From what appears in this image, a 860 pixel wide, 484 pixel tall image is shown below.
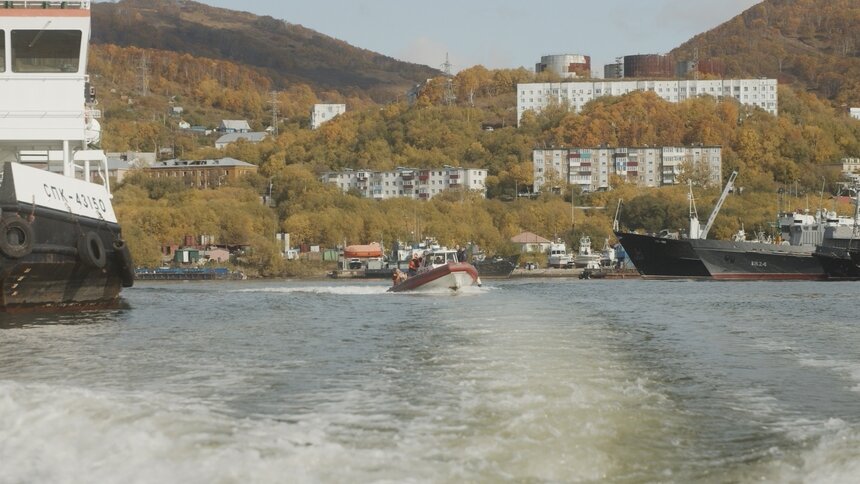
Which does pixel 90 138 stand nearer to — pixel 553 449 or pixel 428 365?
pixel 428 365

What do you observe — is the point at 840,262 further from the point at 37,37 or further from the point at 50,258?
the point at 50,258

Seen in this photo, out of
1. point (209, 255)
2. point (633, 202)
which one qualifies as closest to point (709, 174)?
point (633, 202)

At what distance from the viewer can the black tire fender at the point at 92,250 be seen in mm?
33812

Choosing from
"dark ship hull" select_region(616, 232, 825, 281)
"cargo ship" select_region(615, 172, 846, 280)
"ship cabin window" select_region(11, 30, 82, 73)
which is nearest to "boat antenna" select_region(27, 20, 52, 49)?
"ship cabin window" select_region(11, 30, 82, 73)

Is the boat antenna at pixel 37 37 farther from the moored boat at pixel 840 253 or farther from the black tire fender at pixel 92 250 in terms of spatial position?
the moored boat at pixel 840 253

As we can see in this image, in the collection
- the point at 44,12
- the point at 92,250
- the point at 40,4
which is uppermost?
the point at 40,4

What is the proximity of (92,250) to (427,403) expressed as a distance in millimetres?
19975

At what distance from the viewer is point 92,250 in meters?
34.7

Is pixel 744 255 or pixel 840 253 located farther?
pixel 744 255

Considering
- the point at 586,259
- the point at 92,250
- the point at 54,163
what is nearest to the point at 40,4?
the point at 54,163

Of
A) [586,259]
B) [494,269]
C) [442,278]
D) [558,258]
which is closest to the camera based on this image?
[442,278]

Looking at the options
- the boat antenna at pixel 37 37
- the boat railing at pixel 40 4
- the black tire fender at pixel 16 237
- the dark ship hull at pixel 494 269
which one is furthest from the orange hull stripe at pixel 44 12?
the dark ship hull at pixel 494 269

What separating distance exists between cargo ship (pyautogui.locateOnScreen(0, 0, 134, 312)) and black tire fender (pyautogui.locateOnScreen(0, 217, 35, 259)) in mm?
217

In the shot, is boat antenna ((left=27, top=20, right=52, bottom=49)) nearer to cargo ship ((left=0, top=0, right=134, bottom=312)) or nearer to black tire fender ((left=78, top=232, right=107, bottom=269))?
cargo ship ((left=0, top=0, right=134, bottom=312))
